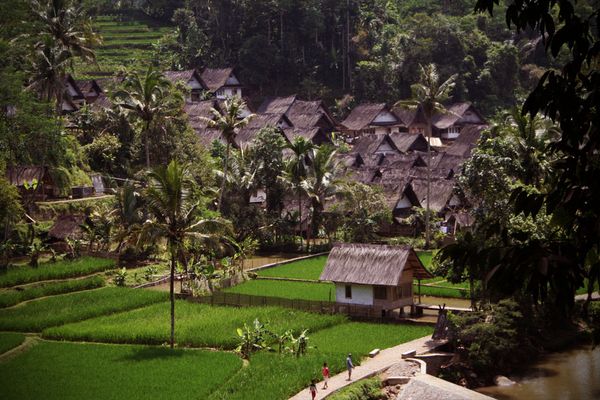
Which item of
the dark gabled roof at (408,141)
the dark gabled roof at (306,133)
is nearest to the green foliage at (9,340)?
the dark gabled roof at (306,133)

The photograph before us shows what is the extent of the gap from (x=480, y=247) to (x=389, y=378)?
63.0 feet

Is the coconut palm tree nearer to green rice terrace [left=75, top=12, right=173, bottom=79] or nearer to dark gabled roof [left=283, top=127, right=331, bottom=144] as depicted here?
dark gabled roof [left=283, top=127, right=331, bottom=144]

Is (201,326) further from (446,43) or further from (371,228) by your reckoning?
(446,43)

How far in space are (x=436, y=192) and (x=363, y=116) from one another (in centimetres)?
2106

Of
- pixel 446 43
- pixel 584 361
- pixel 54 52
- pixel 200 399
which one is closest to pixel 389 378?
pixel 200 399

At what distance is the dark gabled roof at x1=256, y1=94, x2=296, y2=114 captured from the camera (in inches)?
2790

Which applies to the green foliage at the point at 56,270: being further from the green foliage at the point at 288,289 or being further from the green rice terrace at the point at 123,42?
the green rice terrace at the point at 123,42

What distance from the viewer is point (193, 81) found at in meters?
75.1

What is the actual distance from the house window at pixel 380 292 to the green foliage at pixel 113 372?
25.9ft

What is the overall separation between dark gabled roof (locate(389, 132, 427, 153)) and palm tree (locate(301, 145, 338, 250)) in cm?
1820

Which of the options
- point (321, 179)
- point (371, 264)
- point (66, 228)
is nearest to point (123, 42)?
point (321, 179)

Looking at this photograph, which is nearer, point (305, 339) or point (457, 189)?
point (305, 339)

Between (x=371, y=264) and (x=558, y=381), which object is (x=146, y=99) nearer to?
(x=371, y=264)

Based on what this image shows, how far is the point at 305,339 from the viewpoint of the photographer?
92.5 ft
